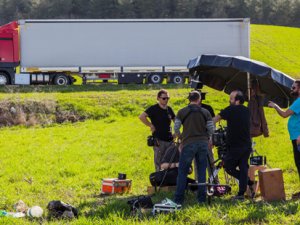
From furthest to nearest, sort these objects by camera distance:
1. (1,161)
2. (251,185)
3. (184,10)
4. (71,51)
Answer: (184,10), (71,51), (1,161), (251,185)

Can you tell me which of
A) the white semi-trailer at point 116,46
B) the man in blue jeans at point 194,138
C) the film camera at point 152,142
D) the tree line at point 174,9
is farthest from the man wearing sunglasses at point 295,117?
the tree line at point 174,9

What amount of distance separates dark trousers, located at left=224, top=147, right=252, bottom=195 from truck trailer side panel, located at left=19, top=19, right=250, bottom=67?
78.9 ft

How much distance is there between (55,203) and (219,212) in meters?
2.47

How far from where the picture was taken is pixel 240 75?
37.8 ft

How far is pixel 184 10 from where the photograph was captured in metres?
85.4

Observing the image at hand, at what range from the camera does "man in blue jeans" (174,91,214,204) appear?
8.59m

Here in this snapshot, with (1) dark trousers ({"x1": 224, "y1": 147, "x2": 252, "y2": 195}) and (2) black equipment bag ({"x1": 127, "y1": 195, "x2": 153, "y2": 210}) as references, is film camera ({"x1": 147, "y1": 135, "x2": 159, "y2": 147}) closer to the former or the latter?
(1) dark trousers ({"x1": 224, "y1": 147, "x2": 252, "y2": 195})

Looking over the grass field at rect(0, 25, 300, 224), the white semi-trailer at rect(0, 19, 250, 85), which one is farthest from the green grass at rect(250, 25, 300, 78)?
the grass field at rect(0, 25, 300, 224)

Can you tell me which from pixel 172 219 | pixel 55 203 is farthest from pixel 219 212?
pixel 55 203

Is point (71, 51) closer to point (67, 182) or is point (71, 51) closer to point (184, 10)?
point (67, 182)

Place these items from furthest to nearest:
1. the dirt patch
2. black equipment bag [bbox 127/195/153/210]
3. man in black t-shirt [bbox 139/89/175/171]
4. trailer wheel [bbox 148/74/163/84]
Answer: trailer wheel [bbox 148/74/163/84]
the dirt patch
man in black t-shirt [bbox 139/89/175/171]
black equipment bag [bbox 127/195/153/210]

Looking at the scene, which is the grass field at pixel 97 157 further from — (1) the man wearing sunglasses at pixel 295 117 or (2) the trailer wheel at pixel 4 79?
(2) the trailer wheel at pixel 4 79

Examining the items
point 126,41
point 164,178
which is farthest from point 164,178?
point 126,41

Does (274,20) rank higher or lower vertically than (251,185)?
higher
